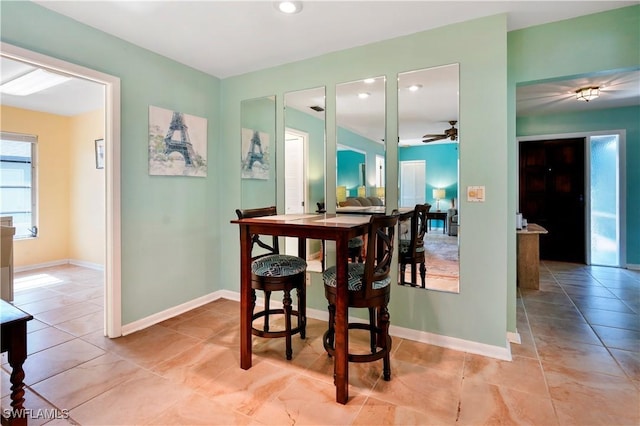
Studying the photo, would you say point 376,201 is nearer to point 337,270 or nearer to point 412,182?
point 412,182

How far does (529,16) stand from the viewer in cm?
231

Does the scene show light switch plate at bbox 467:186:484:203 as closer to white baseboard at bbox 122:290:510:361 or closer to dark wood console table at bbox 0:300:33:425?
white baseboard at bbox 122:290:510:361

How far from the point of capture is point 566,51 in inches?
93.4

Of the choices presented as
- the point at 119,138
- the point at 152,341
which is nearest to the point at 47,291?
the point at 152,341

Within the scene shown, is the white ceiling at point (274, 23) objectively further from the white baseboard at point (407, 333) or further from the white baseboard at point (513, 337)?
the white baseboard at point (513, 337)

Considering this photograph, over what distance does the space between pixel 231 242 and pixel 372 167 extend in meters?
1.81

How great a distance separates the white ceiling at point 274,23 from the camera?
2.18 meters

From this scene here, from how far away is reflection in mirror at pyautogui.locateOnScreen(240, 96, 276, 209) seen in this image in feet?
10.9

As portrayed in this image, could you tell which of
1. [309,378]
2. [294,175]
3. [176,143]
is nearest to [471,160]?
[294,175]

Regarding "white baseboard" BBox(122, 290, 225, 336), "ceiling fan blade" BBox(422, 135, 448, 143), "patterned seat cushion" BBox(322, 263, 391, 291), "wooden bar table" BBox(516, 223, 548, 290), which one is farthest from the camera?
"wooden bar table" BBox(516, 223, 548, 290)

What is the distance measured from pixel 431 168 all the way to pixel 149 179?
8.13 feet

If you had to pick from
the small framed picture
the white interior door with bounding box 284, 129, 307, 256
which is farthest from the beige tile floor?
the small framed picture

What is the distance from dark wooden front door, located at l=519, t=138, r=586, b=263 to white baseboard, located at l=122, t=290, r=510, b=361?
444cm

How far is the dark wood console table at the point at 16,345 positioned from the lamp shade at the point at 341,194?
224cm
